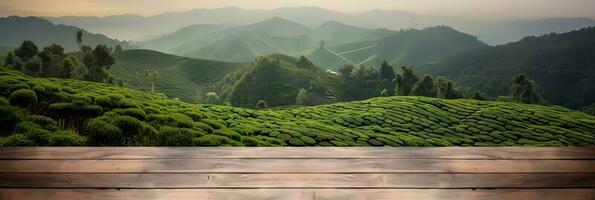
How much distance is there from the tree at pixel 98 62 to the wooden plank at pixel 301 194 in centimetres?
1171

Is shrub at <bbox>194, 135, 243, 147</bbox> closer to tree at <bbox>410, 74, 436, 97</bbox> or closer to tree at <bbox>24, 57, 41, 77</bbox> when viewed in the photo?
tree at <bbox>24, 57, 41, 77</bbox>

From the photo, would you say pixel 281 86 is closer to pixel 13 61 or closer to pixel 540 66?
pixel 540 66

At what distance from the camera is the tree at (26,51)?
11180 millimetres

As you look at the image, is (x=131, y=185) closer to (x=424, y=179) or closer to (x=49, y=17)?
(x=424, y=179)

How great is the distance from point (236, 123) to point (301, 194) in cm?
375

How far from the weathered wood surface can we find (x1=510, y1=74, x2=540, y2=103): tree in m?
14.0

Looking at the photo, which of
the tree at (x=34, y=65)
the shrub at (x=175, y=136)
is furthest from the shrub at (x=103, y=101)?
the tree at (x=34, y=65)

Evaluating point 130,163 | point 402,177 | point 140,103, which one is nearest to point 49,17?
point 140,103

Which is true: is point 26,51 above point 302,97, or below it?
above

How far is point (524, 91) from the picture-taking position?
15.7 metres

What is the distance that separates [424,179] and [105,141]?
140 inches

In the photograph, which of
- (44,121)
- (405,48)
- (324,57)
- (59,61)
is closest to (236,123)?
(44,121)

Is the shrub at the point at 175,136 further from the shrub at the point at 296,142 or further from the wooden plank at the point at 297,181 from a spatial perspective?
the wooden plank at the point at 297,181

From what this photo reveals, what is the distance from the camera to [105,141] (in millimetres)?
4453
